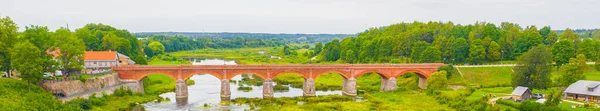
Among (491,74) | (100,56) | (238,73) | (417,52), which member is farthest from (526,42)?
(100,56)

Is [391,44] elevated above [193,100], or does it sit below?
above

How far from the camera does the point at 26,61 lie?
51.0m

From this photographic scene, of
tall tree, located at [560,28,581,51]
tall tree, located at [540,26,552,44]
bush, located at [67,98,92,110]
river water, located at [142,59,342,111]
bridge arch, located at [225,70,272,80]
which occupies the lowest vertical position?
river water, located at [142,59,342,111]

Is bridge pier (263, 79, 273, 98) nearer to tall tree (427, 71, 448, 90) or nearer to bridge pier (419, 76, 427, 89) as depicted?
tall tree (427, 71, 448, 90)

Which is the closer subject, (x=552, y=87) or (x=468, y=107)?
(x=468, y=107)

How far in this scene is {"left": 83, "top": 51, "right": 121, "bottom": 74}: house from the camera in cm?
7069

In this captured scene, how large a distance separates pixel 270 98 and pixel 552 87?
37466 millimetres

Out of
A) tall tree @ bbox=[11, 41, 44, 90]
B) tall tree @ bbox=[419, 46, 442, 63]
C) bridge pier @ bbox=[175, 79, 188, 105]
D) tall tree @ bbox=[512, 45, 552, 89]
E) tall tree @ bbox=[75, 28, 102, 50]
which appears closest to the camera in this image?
tall tree @ bbox=[11, 41, 44, 90]

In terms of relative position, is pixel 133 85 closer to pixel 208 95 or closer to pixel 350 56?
pixel 208 95

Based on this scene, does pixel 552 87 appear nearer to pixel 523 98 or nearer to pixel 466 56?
pixel 523 98

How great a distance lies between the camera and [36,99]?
47188mm

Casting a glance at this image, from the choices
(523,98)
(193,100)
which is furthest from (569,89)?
(193,100)

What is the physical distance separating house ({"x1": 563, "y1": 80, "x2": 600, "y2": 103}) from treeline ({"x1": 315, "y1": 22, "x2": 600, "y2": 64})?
83.2 feet

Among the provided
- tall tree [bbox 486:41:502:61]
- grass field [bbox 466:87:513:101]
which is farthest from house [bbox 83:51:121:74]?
tall tree [bbox 486:41:502:61]
